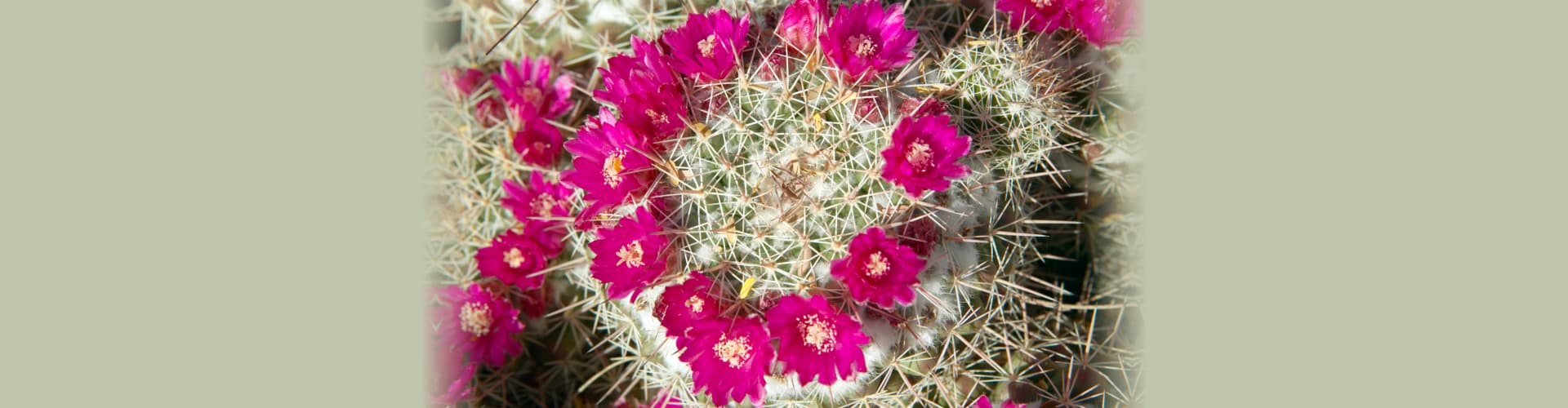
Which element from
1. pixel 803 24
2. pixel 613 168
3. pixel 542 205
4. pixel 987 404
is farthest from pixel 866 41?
pixel 542 205

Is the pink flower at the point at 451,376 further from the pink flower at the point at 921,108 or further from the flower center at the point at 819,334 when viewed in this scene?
the pink flower at the point at 921,108

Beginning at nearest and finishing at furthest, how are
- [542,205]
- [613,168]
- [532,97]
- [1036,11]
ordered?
1. [613,168]
2. [1036,11]
3. [542,205]
4. [532,97]

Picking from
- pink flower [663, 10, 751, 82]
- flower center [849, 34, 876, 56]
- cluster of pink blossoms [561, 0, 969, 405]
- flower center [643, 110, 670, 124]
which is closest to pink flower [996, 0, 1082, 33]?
cluster of pink blossoms [561, 0, 969, 405]

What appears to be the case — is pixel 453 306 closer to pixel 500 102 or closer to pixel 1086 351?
pixel 500 102

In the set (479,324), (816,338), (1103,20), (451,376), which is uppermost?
(1103,20)

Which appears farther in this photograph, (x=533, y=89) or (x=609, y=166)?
(x=533, y=89)

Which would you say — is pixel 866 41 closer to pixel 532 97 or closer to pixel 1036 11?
pixel 1036 11

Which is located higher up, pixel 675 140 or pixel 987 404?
pixel 675 140

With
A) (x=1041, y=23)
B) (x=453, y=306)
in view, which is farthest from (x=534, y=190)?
(x=1041, y=23)

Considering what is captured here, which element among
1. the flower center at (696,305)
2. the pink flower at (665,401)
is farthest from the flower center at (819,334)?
A: the pink flower at (665,401)
